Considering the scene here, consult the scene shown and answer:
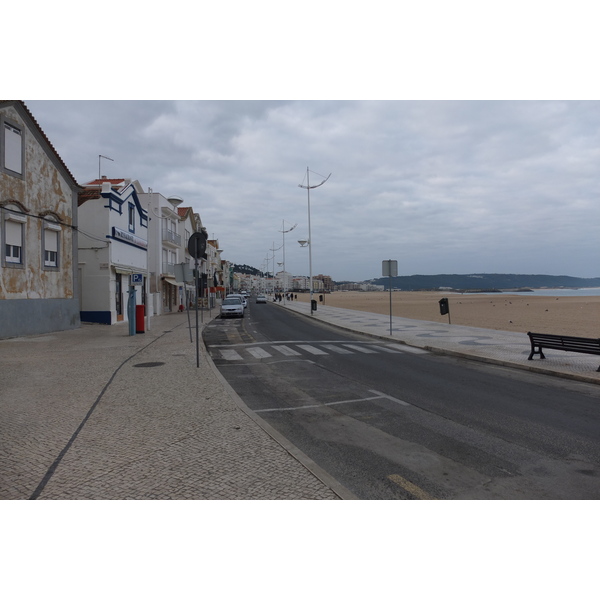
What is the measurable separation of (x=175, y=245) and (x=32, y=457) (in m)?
40.1

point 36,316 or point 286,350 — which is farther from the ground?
point 36,316

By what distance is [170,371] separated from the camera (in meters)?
9.88

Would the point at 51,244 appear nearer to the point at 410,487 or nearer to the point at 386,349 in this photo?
the point at 386,349

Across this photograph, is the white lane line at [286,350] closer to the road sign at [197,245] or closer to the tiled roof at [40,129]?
the road sign at [197,245]

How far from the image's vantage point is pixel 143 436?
540 cm

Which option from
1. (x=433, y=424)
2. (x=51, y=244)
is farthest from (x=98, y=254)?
(x=433, y=424)

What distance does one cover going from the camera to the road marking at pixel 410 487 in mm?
3975

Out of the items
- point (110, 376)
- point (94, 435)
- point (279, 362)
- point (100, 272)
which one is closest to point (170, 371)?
point (110, 376)

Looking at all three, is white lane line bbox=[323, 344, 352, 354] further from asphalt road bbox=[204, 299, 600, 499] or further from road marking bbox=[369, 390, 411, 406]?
road marking bbox=[369, 390, 411, 406]

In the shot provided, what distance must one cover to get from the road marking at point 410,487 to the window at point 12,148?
18570 millimetres

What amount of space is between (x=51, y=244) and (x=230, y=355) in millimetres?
12035

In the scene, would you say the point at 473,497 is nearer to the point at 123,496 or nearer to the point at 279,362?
the point at 123,496

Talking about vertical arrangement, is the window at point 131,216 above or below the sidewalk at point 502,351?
above

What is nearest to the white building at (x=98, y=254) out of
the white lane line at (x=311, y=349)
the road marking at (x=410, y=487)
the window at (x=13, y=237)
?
the window at (x=13, y=237)
